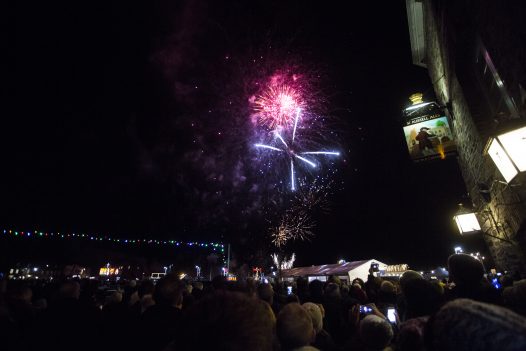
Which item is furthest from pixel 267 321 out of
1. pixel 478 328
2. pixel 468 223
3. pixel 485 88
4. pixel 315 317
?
pixel 468 223

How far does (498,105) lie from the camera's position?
814 cm

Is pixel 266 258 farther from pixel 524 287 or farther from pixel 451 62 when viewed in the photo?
pixel 524 287

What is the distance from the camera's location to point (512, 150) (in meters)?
5.14

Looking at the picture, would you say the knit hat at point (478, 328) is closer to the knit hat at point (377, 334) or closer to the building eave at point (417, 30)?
the knit hat at point (377, 334)

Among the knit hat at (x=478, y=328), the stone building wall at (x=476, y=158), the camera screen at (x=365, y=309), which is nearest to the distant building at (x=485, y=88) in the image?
the stone building wall at (x=476, y=158)

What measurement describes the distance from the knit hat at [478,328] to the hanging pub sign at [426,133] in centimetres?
1038

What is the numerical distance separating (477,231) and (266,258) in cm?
5873

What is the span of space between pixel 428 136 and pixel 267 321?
11.4 metres

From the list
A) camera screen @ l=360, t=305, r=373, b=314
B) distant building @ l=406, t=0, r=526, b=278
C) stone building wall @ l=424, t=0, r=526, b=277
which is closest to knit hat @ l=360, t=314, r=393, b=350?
camera screen @ l=360, t=305, r=373, b=314

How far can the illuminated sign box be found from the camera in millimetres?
10523

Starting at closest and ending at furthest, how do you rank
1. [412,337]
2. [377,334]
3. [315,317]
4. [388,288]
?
[412,337], [377,334], [315,317], [388,288]

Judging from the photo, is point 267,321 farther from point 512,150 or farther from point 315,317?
point 512,150

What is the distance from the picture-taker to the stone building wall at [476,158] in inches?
307

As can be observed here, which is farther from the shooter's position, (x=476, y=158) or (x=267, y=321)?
(x=476, y=158)
